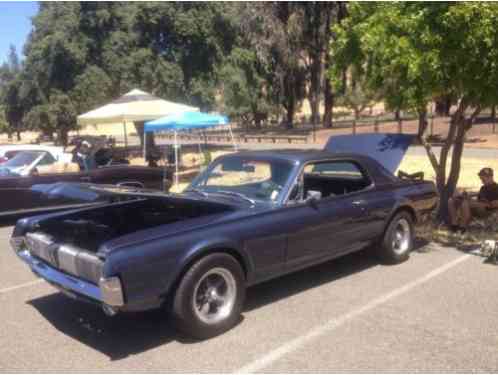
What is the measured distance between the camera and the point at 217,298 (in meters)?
4.50

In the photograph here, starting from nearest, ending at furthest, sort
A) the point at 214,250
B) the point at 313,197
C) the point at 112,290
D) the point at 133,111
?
the point at 112,290 → the point at 214,250 → the point at 313,197 → the point at 133,111

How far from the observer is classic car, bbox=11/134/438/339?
402 cm

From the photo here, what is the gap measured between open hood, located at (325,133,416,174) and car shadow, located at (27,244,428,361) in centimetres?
241

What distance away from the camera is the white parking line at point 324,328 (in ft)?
12.9

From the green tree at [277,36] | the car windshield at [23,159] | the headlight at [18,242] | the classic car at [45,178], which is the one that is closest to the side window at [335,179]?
the headlight at [18,242]

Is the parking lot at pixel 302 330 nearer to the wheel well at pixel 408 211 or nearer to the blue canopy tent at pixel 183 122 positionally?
the wheel well at pixel 408 211

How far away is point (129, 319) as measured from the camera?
16.0 feet

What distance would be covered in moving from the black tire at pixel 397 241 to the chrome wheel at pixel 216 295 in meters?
2.41

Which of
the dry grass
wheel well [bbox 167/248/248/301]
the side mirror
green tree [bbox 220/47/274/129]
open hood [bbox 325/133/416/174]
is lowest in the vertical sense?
the dry grass

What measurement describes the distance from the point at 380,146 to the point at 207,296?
4.68m

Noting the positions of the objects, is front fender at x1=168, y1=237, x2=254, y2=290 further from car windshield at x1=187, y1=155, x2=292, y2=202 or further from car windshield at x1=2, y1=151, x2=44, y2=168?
car windshield at x1=2, y1=151, x2=44, y2=168

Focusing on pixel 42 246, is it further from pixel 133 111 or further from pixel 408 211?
pixel 133 111

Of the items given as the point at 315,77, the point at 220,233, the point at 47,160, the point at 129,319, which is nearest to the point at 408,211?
the point at 220,233

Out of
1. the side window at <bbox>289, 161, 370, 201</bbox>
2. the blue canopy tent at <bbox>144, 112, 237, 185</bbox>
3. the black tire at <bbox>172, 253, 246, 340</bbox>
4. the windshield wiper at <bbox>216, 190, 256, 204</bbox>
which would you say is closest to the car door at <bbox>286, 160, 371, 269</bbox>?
the side window at <bbox>289, 161, 370, 201</bbox>
